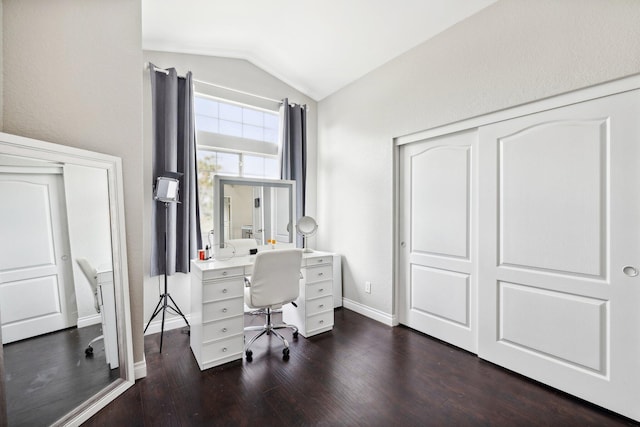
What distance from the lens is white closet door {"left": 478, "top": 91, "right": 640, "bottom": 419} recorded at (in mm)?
1625

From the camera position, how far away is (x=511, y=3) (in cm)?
204

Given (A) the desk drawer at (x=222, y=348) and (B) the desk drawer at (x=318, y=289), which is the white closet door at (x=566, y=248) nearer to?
(B) the desk drawer at (x=318, y=289)

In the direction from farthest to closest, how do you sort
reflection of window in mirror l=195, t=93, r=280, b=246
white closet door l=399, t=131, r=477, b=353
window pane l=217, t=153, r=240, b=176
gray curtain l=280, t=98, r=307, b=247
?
gray curtain l=280, t=98, r=307, b=247
window pane l=217, t=153, r=240, b=176
reflection of window in mirror l=195, t=93, r=280, b=246
white closet door l=399, t=131, r=477, b=353

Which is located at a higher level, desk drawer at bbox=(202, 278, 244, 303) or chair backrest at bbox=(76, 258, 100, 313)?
chair backrest at bbox=(76, 258, 100, 313)

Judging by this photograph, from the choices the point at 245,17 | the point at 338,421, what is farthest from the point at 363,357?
the point at 245,17

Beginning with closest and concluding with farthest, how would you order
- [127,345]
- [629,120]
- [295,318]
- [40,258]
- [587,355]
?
[40,258] → [629,120] → [587,355] → [127,345] → [295,318]

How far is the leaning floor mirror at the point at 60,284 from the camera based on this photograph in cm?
134

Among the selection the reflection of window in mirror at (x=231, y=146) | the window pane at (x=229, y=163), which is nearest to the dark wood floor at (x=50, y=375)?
the reflection of window in mirror at (x=231, y=146)

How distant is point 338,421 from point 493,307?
1.48 meters

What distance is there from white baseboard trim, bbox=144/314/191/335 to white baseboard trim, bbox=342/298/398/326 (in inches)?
74.2

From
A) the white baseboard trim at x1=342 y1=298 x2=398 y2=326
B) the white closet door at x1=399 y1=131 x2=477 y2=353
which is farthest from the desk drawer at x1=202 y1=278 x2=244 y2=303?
the white closet door at x1=399 y1=131 x2=477 y2=353

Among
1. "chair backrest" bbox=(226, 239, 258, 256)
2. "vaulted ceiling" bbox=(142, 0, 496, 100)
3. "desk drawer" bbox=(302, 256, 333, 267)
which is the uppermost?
"vaulted ceiling" bbox=(142, 0, 496, 100)

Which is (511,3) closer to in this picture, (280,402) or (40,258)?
Result: (280,402)

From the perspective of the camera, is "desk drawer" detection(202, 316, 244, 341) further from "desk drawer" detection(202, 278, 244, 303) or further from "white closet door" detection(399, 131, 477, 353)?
"white closet door" detection(399, 131, 477, 353)
